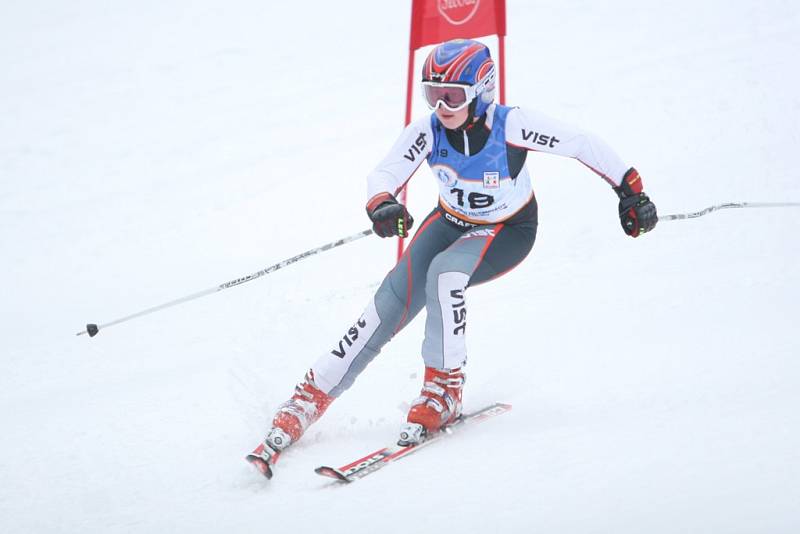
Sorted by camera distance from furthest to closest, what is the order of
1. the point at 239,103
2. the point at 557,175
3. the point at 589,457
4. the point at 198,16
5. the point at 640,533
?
the point at 198,16 → the point at 239,103 → the point at 557,175 → the point at 589,457 → the point at 640,533

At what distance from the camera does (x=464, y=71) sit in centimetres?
383

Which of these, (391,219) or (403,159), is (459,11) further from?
(391,219)

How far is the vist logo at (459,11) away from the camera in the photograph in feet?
21.1

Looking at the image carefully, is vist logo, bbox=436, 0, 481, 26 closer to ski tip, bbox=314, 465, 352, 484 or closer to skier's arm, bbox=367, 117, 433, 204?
skier's arm, bbox=367, 117, 433, 204

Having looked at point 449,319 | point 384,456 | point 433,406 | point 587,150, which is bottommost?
point 384,456

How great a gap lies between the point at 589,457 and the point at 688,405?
29.6 inches

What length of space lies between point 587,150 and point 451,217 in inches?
28.9

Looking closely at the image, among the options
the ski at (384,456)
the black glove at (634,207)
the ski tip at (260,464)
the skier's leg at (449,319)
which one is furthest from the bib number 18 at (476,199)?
the ski tip at (260,464)

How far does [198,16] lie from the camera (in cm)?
1304

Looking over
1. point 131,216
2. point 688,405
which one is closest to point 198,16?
point 131,216

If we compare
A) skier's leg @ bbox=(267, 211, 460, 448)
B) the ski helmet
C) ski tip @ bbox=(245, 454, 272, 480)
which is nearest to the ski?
ski tip @ bbox=(245, 454, 272, 480)

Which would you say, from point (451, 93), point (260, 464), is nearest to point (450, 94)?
point (451, 93)

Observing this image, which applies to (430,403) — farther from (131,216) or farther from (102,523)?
(131,216)

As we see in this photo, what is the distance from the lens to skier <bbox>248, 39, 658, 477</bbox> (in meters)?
3.90
